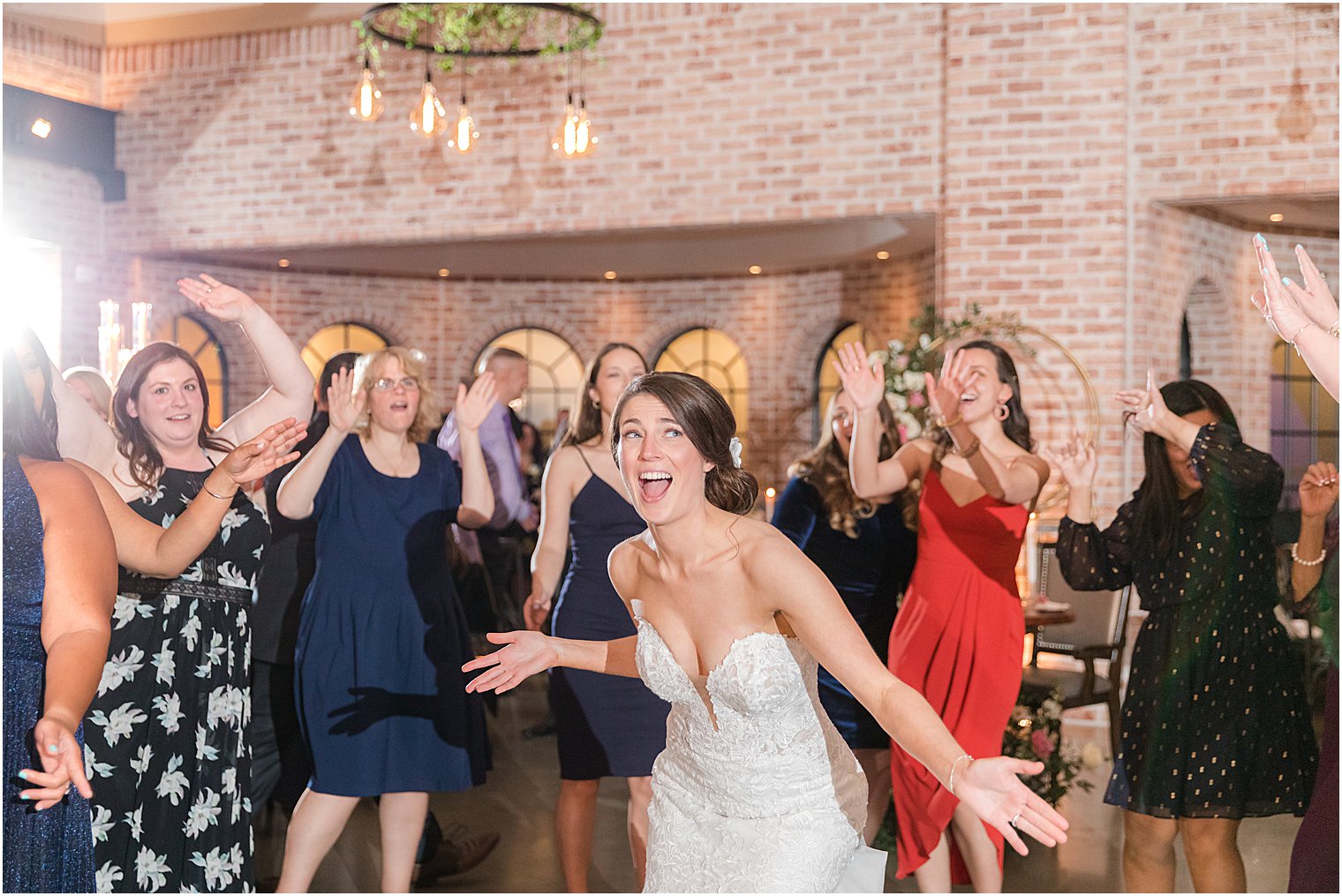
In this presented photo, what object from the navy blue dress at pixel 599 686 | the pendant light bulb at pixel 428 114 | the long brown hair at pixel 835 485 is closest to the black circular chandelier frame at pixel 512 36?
the pendant light bulb at pixel 428 114

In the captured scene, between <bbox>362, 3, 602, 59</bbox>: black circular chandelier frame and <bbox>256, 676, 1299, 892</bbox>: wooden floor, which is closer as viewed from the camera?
<bbox>256, 676, 1299, 892</bbox>: wooden floor

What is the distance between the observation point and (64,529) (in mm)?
2211

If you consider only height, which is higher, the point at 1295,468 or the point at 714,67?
the point at 714,67

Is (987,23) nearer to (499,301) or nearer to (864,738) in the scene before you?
(864,738)

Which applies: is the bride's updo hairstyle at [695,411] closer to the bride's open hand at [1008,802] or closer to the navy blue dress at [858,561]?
the bride's open hand at [1008,802]

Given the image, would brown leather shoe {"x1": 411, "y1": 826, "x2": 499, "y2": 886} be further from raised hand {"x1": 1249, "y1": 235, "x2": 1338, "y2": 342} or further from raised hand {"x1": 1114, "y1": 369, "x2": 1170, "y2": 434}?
raised hand {"x1": 1249, "y1": 235, "x2": 1338, "y2": 342}

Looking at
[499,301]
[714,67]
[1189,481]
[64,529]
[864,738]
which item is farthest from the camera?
[499,301]

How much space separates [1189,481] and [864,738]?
138 centimetres

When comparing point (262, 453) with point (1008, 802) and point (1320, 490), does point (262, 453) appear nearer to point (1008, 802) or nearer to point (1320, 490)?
point (1008, 802)

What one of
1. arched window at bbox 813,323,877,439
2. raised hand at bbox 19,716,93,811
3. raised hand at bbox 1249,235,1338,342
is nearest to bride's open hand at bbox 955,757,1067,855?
raised hand at bbox 1249,235,1338,342

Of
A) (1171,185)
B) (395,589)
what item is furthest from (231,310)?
(1171,185)

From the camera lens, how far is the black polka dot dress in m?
3.10

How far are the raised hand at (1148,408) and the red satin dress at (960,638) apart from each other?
0.60m

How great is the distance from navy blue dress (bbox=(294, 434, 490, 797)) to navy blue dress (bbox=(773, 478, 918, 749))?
46.4 inches
